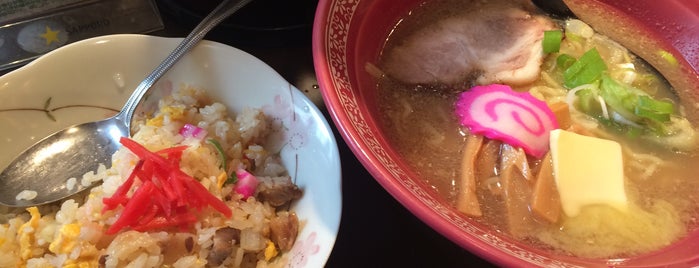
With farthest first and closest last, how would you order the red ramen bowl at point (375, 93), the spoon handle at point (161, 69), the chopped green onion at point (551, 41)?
the chopped green onion at point (551, 41)
the spoon handle at point (161, 69)
the red ramen bowl at point (375, 93)

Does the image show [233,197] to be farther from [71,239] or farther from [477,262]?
[477,262]

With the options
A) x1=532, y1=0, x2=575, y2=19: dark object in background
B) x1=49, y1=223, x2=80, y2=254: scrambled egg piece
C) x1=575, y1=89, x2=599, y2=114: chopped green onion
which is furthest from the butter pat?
x1=49, y1=223, x2=80, y2=254: scrambled egg piece

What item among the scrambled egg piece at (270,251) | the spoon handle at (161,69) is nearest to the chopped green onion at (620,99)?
the scrambled egg piece at (270,251)

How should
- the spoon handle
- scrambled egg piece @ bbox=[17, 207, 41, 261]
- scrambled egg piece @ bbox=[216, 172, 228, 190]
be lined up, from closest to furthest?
scrambled egg piece @ bbox=[17, 207, 41, 261] → scrambled egg piece @ bbox=[216, 172, 228, 190] → the spoon handle

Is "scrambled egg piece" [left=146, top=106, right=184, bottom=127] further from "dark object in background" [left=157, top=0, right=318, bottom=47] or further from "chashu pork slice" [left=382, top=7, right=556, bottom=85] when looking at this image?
"chashu pork slice" [left=382, top=7, right=556, bottom=85]

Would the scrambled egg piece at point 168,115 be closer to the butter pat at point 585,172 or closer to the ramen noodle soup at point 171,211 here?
the ramen noodle soup at point 171,211

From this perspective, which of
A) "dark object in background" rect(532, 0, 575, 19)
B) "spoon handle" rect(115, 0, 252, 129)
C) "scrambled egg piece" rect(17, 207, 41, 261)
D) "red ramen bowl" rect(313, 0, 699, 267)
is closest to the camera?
"red ramen bowl" rect(313, 0, 699, 267)
